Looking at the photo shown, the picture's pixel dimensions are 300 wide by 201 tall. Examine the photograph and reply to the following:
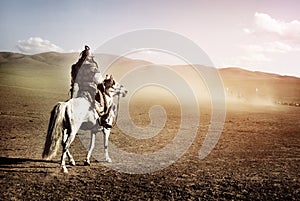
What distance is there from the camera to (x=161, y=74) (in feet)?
355

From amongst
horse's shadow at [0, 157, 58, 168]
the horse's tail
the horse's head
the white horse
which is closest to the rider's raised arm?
the horse's head

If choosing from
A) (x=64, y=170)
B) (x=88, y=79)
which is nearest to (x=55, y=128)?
(x=64, y=170)

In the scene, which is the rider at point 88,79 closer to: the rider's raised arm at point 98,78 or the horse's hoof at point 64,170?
the rider's raised arm at point 98,78

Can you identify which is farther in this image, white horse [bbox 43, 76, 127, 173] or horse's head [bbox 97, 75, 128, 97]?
horse's head [bbox 97, 75, 128, 97]

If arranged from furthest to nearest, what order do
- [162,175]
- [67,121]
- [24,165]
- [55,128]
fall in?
[24,165] → [162,175] → [67,121] → [55,128]

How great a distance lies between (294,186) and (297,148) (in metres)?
6.91

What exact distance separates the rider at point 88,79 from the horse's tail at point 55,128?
1.03 m

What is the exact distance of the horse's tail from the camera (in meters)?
8.91

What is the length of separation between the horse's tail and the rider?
1028 mm

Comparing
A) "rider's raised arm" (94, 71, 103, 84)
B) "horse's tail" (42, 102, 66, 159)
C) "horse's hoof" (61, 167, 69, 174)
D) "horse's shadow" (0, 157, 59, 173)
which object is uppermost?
"rider's raised arm" (94, 71, 103, 84)

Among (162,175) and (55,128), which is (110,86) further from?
(162,175)

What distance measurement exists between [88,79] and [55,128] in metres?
2.04

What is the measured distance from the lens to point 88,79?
9.92 metres

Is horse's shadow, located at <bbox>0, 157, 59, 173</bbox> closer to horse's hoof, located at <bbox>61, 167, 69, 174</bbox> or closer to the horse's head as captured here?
horse's hoof, located at <bbox>61, 167, 69, 174</bbox>
